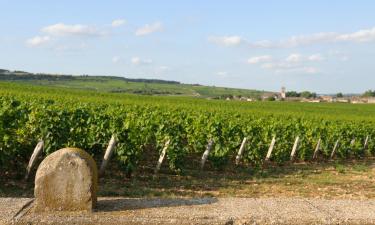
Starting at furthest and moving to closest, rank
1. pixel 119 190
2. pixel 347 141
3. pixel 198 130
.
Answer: pixel 347 141 < pixel 198 130 < pixel 119 190

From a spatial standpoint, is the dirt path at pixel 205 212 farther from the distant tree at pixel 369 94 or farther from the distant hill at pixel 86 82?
the distant tree at pixel 369 94

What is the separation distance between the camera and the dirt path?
4.69 metres

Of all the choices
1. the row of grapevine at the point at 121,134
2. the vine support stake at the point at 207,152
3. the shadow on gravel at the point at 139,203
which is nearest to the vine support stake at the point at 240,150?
the row of grapevine at the point at 121,134

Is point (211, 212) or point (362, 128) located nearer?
point (211, 212)

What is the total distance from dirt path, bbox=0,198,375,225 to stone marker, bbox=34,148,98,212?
0.12 metres

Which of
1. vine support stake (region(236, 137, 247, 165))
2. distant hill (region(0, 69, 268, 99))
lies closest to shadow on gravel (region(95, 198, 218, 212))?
vine support stake (region(236, 137, 247, 165))

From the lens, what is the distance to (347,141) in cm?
2342

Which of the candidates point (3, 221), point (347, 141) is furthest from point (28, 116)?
point (347, 141)

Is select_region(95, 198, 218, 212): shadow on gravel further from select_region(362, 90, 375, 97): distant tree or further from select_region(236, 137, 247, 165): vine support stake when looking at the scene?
select_region(362, 90, 375, 97): distant tree

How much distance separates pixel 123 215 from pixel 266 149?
14.3 meters

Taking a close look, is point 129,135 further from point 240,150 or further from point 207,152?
point 240,150

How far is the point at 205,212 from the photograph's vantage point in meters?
4.98

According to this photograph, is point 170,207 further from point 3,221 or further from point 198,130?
point 198,130

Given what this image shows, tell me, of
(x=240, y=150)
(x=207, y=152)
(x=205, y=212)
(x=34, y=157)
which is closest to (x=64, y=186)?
(x=205, y=212)
